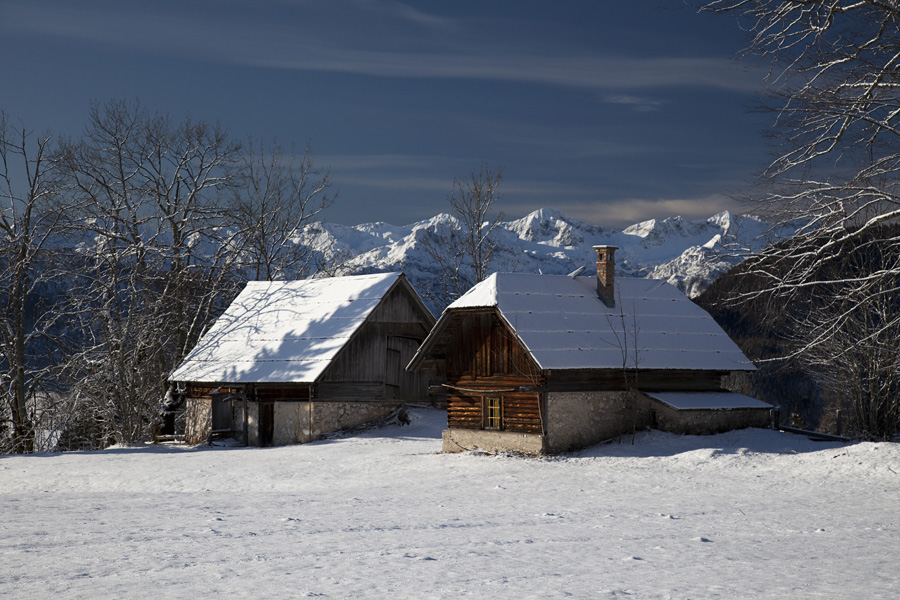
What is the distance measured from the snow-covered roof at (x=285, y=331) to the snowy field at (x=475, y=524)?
760 cm

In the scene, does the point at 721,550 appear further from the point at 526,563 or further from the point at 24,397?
the point at 24,397

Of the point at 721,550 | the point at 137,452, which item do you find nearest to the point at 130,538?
the point at 721,550

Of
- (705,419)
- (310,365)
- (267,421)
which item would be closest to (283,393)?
(267,421)

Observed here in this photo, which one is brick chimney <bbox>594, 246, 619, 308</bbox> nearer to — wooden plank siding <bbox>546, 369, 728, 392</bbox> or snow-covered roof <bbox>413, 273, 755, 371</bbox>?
snow-covered roof <bbox>413, 273, 755, 371</bbox>

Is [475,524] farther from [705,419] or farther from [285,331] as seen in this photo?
[285,331]

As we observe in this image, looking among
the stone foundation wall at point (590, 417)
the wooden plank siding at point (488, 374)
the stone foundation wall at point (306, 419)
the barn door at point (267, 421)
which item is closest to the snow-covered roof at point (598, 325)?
the wooden plank siding at point (488, 374)

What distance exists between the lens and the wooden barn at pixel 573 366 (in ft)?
82.9

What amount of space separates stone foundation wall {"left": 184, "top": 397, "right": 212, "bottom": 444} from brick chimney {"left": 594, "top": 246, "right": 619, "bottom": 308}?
55.7 ft

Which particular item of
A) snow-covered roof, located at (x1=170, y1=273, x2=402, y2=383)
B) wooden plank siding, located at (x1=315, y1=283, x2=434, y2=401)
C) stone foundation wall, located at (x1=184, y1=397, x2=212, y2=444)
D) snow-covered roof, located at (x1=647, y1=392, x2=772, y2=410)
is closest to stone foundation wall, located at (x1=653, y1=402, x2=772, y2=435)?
snow-covered roof, located at (x1=647, y1=392, x2=772, y2=410)

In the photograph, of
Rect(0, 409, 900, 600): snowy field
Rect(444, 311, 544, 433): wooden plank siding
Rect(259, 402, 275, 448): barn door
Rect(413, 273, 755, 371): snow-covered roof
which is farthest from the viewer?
Rect(259, 402, 275, 448): barn door

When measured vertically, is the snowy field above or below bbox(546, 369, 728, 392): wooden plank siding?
below

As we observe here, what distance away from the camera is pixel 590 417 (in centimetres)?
2561

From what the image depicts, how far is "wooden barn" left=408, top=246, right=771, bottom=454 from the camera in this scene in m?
25.3

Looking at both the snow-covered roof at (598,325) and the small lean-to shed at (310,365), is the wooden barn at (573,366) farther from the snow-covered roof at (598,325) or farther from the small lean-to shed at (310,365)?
the small lean-to shed at (310,365)
